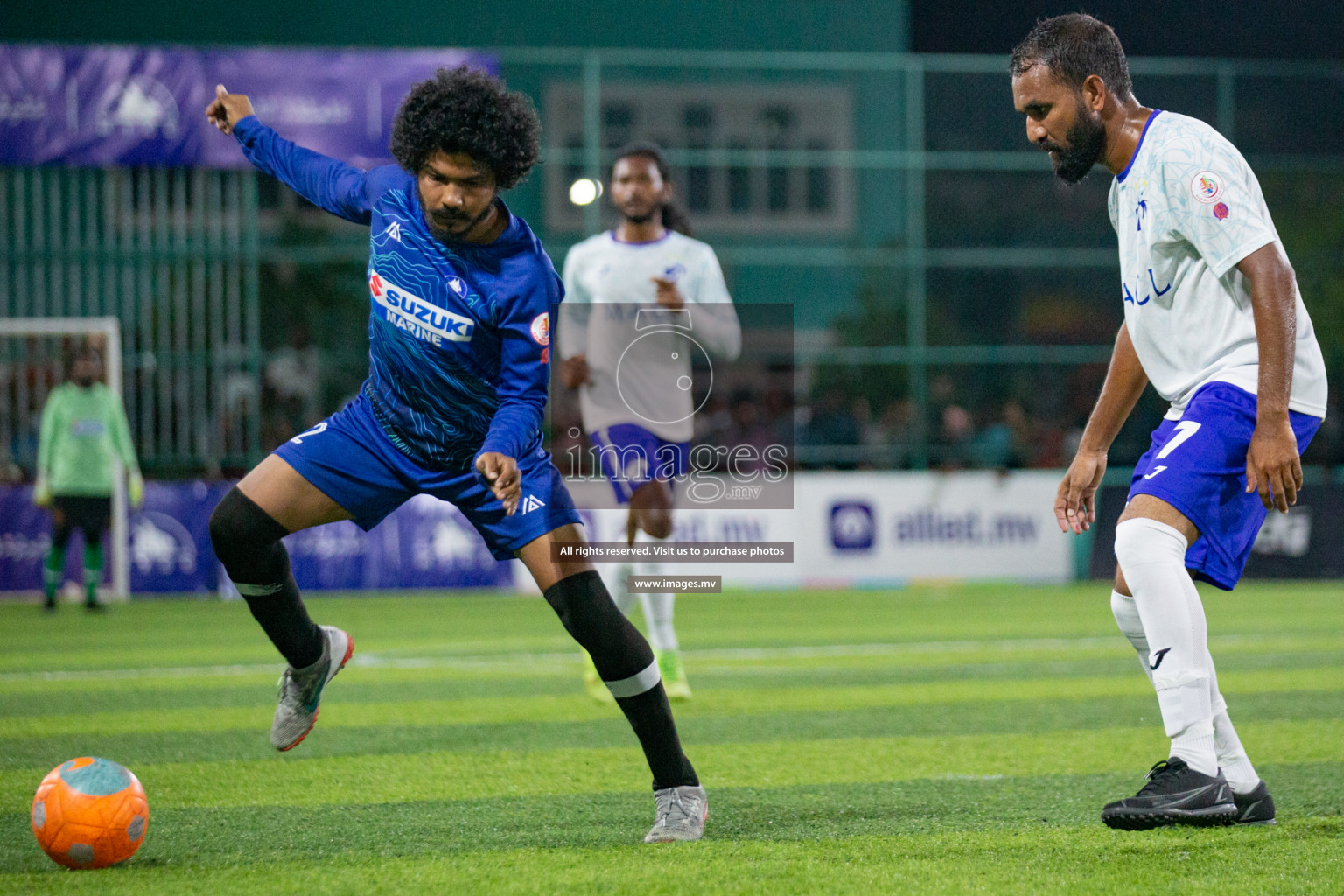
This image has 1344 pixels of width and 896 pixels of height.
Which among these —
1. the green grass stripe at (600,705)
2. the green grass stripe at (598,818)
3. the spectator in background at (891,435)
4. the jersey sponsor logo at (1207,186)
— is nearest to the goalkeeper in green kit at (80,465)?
the green grass stripe at (600,705)

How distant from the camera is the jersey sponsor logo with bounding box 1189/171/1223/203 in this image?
3.64 m

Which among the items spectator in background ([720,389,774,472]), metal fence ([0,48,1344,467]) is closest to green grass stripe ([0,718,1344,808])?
metal fence ([0,48,1344,467])

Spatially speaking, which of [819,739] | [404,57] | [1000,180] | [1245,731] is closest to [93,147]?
[404,57]

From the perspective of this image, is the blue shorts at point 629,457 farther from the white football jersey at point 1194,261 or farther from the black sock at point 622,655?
the white football jersey at point 1194,261

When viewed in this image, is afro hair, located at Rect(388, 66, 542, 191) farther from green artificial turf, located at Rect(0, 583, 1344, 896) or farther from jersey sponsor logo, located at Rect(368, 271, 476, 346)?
green artificial turf, located at Rect(0, 583, 1344, 896)

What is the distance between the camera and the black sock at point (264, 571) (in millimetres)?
4125

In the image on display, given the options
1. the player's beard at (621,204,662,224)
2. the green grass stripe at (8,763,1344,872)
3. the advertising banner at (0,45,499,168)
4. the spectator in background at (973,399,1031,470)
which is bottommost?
the green grass stripe at (8,763,1344,872)

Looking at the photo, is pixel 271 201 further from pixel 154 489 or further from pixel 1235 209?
pixel 1235 209

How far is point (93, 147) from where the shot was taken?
627 inches

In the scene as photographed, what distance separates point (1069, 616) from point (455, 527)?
6.69 metres

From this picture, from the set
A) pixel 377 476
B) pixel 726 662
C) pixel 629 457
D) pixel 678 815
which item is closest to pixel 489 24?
pixel 726 662

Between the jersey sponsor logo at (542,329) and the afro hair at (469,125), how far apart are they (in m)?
0.41

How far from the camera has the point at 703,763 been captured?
5230mm

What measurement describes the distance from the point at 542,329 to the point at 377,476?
72 centimetres
